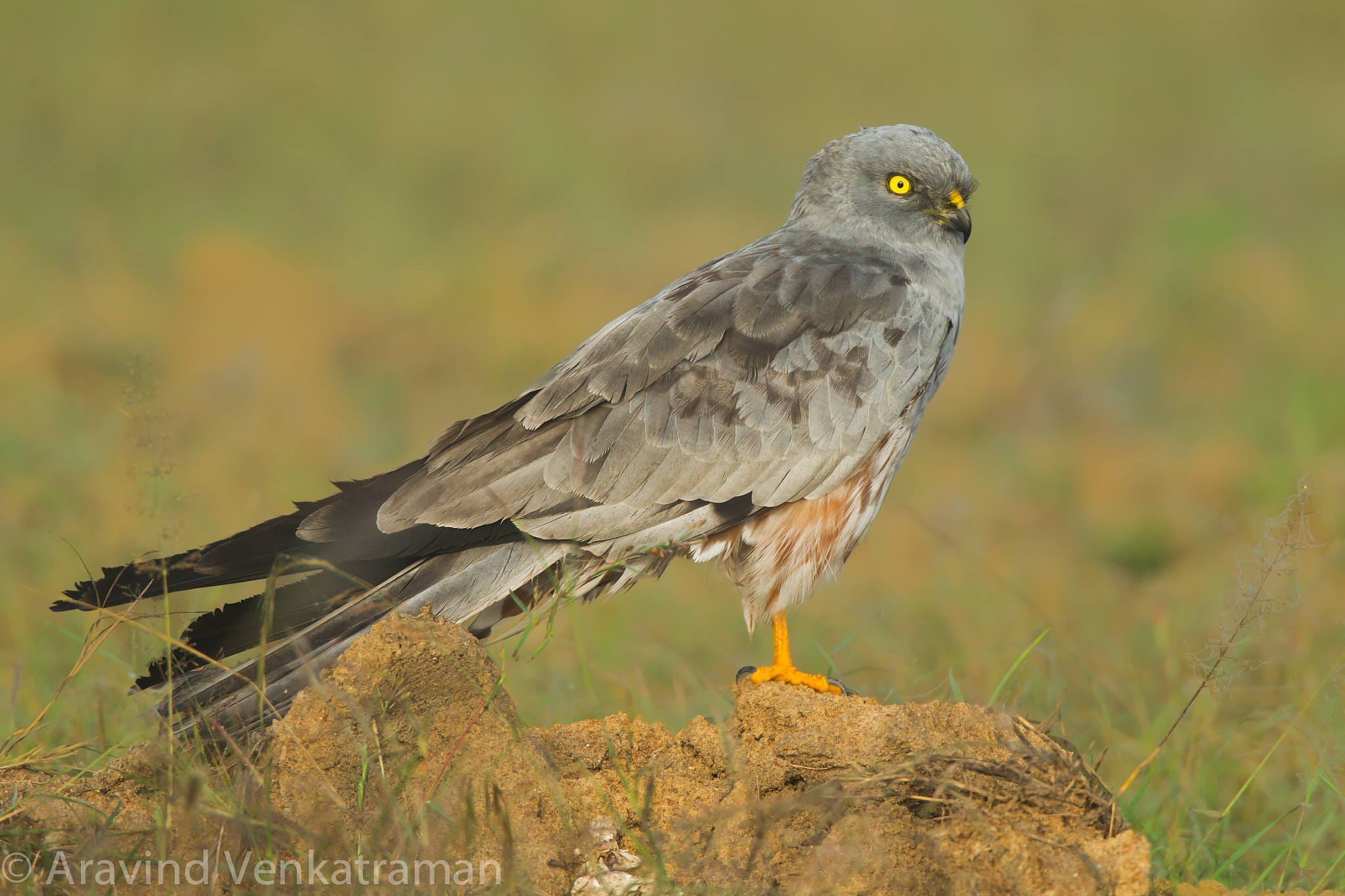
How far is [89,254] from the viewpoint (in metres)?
12.6

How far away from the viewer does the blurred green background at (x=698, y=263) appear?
527 centimetres

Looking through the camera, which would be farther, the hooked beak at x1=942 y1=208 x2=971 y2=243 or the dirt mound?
the hooked beak at x1=942 y1=208 x2=971 y2=243

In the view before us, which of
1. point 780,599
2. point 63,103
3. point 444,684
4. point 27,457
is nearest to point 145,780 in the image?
point 444,684

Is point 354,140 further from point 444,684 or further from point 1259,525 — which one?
point 444,684

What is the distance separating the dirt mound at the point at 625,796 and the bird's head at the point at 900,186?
229 cm

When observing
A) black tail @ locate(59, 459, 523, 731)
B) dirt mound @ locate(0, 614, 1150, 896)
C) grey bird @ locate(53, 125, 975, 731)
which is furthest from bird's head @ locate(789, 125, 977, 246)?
dirt mound @ locate(0, 614, 1150, 896)

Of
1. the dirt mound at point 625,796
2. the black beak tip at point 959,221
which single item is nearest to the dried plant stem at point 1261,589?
the dirt mound at point 625,796

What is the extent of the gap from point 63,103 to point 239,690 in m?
15.6

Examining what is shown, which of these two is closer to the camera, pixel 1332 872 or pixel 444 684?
pixel 444 684

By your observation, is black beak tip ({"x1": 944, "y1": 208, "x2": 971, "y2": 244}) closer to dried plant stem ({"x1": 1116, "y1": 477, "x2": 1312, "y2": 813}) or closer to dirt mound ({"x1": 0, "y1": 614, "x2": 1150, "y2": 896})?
dried plant stem ({"x1": 1116, "y1": 477, "x2": 1312, "y2": 813})

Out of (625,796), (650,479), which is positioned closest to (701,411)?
(650,479)

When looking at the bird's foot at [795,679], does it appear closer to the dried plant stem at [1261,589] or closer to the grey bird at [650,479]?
the grey bird at [650,479]

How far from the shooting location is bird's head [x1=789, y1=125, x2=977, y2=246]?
451 centimetres

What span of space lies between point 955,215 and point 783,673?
2.12m
